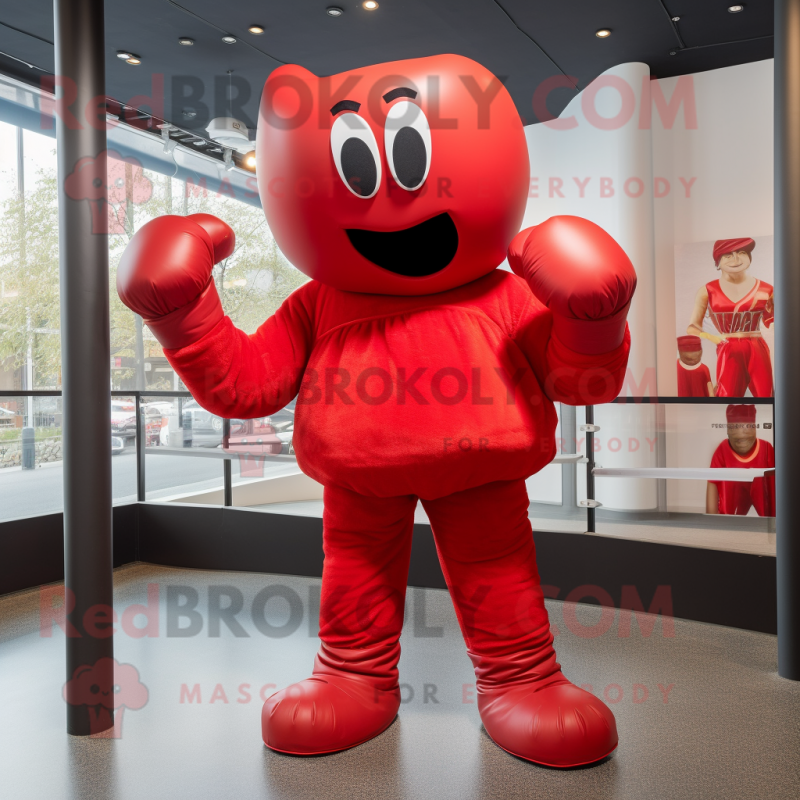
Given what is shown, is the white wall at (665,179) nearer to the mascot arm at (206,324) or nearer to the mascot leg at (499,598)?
the mascot leg at (499,598)

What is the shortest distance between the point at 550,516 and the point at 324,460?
1.98m

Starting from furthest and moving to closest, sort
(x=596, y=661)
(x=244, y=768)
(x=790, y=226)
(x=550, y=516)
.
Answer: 1. (x=550, y=516)
2. (x=596, y=661)
3. (x=790, y=226)
4. (x=244, y=768)

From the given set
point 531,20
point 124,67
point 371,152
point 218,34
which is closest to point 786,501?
point 371,152

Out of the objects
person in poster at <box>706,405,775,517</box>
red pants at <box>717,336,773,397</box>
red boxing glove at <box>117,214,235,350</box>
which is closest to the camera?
red boxing glove at <box>117,214,235,350</box>

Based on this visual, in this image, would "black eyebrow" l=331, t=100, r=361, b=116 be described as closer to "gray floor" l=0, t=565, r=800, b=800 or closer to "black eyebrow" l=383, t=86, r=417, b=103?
"black eyebrow" l=383, t=86, r=417, b=103

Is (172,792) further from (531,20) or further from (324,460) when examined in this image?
(531,20)

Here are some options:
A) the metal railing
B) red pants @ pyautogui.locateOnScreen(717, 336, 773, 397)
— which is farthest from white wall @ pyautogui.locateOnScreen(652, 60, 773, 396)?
the metal railing

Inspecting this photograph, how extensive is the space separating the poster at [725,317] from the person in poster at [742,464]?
759 mm

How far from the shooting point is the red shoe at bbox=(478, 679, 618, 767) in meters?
1.80

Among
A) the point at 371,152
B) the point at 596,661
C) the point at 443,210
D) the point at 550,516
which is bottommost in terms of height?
the point at 596,661

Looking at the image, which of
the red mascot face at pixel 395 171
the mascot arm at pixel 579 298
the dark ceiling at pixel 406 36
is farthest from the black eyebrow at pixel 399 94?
the dark ceiling at pixel 406 36

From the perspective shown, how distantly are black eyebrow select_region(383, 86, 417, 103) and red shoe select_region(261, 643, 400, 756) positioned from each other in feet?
4.70

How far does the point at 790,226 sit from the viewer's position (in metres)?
2.36

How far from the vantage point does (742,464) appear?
381cm
